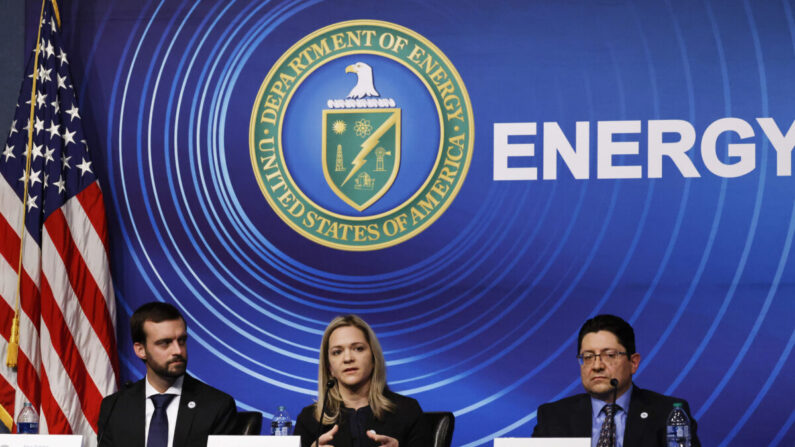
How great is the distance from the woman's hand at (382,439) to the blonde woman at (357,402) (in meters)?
0.02

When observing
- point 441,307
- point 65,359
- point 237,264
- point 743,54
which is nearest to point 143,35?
point 237,264

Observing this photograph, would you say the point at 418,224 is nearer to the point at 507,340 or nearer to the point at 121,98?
the point at 507,340

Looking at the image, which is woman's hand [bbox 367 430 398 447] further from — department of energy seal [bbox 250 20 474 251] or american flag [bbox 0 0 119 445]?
american flag [bbox 0 0 119 445]

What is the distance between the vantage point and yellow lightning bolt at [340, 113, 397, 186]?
586cm

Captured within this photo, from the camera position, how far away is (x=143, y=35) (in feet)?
20.4

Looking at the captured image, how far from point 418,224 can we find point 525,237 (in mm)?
575

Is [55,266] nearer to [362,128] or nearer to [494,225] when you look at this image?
[362,128]

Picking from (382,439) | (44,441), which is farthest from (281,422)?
(44,441)

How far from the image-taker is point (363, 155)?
5.88 m

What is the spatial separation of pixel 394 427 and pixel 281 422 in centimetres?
139

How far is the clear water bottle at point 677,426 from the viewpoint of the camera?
4.43 m

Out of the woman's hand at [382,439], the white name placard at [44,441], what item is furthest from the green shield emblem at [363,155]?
the white name placard at [44,441]

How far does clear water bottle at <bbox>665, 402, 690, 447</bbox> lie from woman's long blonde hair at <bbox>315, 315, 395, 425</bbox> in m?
1.15

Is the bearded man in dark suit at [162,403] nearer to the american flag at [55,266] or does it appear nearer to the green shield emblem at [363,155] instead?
the american flag at [55,266]
